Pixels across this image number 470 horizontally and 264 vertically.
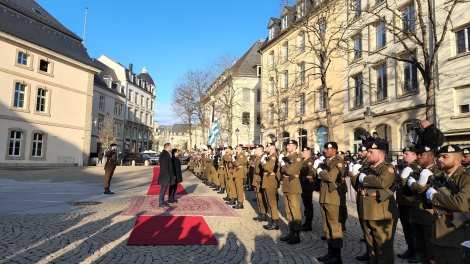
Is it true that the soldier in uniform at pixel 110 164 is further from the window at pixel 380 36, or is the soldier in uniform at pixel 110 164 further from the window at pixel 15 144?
the window at pixel 15 144

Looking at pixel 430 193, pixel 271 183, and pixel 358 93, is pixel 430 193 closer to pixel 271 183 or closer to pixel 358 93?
pixel 271 183

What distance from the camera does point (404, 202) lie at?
218 inches

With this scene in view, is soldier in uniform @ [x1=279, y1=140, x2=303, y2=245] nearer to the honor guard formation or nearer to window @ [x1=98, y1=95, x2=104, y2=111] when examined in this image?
the honor guard formation

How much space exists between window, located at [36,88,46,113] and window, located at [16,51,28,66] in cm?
277

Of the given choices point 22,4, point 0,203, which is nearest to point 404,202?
point 0,203

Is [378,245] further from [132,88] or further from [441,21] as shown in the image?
[132,88]

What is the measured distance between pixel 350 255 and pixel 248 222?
288 cm

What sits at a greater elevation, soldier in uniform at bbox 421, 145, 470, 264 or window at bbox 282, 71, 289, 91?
window at bbox 282, 71, 289, 91

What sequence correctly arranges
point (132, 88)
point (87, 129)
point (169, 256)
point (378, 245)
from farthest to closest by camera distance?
point (132, 88)
point (87, 129)
point (169, 256)
point (378, 245)

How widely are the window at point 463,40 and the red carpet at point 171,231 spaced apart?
16.2 metres

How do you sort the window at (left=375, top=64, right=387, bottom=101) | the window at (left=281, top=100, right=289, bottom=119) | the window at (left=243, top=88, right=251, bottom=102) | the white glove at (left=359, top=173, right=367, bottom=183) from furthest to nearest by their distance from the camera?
the window at (left=243, top=88, right=251, bottom=102) → the window at (left=281, top=100, right=289, bottom=119) → the window at (left=375, top=64, right=387, bottom=101) → the white glove at (left=359, top=173, right=367, bottom=183)

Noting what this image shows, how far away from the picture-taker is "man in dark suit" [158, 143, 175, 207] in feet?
31.7

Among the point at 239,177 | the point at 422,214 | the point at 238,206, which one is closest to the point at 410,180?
the point at 422,214

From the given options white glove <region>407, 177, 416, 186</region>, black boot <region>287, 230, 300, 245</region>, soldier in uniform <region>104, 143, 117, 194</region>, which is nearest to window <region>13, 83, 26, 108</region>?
soldier in uniform <region>104, 143, 117, 194</region>
